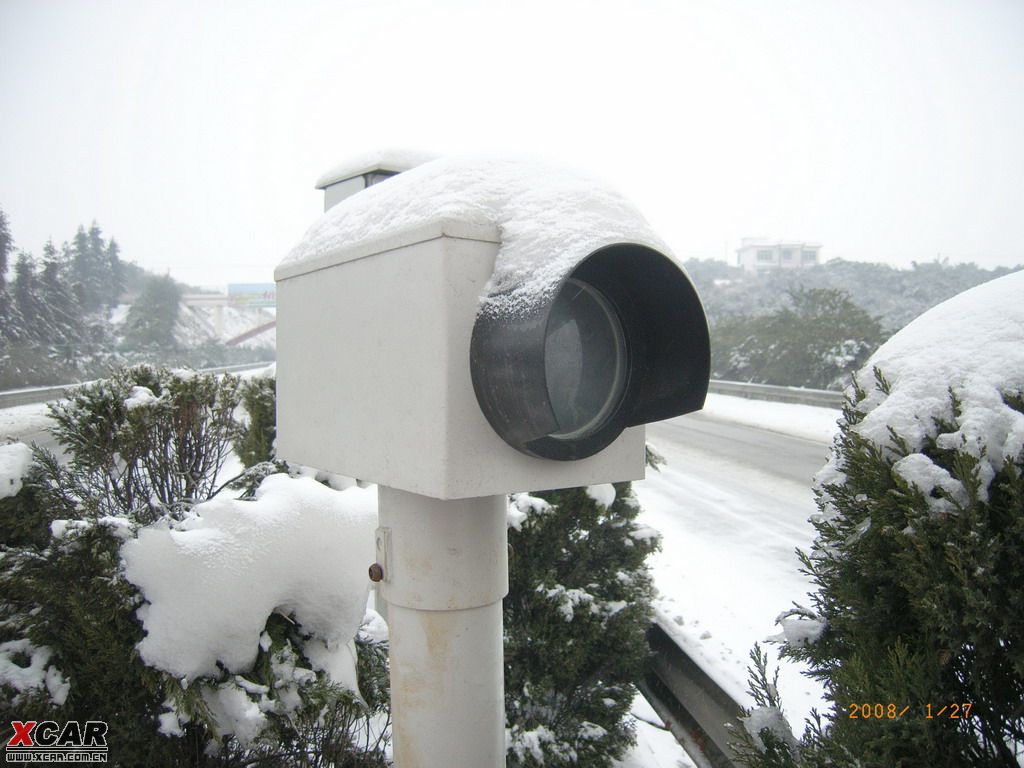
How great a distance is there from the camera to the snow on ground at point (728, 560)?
14.3 feet

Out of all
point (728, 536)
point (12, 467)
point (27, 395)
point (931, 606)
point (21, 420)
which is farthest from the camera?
point (27, 395)

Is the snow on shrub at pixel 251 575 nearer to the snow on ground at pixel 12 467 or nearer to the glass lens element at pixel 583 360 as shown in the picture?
the snow on ground at pixel 12 467

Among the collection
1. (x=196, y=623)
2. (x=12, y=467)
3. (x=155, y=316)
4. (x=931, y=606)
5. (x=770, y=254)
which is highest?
(x=770, y=254)

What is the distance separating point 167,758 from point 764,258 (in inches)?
2702

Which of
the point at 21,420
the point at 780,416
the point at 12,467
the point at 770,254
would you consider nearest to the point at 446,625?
the point at 12,467

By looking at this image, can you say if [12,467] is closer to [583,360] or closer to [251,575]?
[251,575]

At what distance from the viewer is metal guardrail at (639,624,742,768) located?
144 inches

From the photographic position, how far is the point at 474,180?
6.87 ft

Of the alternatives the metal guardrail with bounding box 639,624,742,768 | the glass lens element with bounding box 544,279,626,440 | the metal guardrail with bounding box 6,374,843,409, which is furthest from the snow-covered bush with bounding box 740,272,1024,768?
the metal guardrail with bounding box 6,374,843,409

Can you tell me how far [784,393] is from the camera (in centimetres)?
2070

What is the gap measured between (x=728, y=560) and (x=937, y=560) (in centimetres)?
585

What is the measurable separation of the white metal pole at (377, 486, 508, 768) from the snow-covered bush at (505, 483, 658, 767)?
1.44m

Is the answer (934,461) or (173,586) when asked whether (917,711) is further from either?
(173,586)

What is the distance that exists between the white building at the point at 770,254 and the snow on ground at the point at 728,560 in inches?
2025
